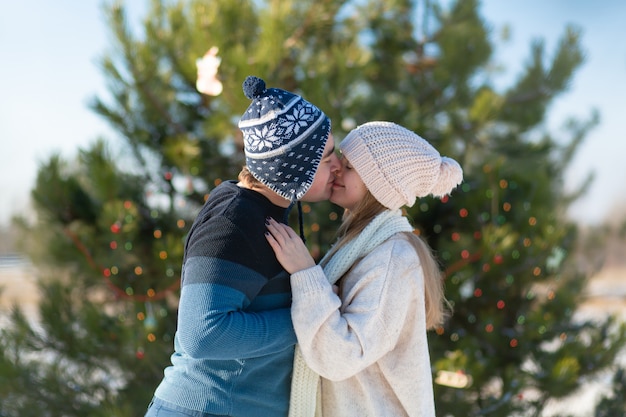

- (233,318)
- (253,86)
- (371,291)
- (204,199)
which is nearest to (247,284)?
(233,318)

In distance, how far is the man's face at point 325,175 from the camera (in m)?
1.42

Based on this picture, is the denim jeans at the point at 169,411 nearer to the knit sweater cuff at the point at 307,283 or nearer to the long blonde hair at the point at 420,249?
the knit sweater cuff at the point at 307,283

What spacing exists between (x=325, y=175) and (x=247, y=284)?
348 mm

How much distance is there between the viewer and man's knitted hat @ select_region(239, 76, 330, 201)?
4.21ft

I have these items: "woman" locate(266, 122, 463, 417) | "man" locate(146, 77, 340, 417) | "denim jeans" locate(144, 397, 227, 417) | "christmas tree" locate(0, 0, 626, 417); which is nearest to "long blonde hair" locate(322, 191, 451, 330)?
"woman" locate(266, 122, 463, 417)

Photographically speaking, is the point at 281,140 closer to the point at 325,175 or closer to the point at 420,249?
the point at 325,175

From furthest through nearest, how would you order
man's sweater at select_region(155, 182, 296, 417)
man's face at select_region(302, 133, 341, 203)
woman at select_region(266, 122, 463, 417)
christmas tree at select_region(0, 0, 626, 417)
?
1. christmas tree at select_region(0, 0, 626, 417)
2. man's face at select_region(302, 133, 341, 203)
3. woman at select_region(266, 122, 463, 417)
4. man's sweater at select_region(155, 182, 296, 417)

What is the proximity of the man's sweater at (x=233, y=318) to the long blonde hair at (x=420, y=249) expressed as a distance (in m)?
0.23

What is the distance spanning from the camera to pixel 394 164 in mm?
1443

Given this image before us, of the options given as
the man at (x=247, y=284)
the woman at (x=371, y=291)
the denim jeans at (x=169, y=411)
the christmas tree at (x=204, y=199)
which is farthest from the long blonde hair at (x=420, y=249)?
the christmas tree at (x=204, y=199)

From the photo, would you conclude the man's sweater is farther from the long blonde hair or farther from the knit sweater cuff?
the long blonde hair

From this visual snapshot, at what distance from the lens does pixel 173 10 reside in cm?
289

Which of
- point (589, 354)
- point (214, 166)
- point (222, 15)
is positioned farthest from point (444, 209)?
point (222, 15)

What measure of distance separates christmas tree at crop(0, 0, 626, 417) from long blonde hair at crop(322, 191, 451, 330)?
959mm
